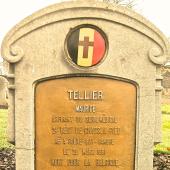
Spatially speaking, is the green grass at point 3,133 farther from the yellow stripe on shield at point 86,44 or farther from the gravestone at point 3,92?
the yellow stripe on shield at point 86,44

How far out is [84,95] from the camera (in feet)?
16.1

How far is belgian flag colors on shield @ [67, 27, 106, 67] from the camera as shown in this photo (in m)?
4.79

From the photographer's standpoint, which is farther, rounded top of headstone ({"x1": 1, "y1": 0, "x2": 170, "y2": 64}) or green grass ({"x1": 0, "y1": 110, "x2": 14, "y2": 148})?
green grass ({"x1": 0, "y1": 110, "x2": 14, "y2": 148})

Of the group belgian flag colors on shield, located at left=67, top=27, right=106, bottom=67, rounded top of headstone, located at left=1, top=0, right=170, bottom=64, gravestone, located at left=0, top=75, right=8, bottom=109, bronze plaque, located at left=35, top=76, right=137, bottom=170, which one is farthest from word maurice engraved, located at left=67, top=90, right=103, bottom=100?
gravestone, located at left=0, top=75, right=8, bottom=109

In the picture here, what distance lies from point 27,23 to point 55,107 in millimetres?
1068

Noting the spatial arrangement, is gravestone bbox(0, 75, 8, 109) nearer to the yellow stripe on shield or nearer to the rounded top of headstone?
the rounded top of headstone

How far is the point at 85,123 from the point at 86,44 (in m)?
0.98

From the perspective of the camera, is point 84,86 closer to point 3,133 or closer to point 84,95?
point 84,95

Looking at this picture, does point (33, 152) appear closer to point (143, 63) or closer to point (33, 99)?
point (33, 99)

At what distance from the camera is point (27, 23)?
480 centimetres

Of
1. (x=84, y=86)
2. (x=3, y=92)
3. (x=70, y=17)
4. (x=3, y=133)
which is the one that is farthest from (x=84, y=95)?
(x=3, y=92)

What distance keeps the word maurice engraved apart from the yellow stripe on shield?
1.30ft

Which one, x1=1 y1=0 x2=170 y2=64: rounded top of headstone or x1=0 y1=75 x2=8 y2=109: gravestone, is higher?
x1=1 y1=0 x2=170 y2=64: rounded top of headstone

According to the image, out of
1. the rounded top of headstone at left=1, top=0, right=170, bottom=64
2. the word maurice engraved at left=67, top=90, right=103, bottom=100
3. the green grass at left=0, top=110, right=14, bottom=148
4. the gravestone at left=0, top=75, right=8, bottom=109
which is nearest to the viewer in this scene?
the rounded top of headstone at left=1, top=0, right=170, bottom=64
